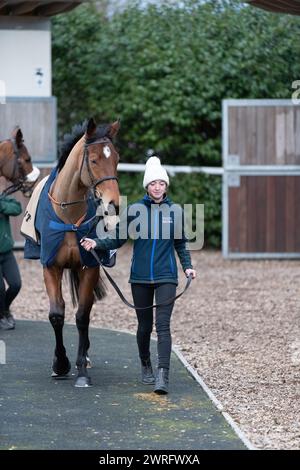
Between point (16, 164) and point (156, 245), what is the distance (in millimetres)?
2836

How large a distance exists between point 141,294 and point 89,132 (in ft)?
3.84

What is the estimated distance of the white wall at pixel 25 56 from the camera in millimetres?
15164

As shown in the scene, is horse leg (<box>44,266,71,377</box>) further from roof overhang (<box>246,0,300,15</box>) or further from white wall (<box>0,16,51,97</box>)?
white wall (<box>0,16,51,97</box>)

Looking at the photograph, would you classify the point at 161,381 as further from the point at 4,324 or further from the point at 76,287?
the point at 4,324

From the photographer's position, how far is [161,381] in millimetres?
7594

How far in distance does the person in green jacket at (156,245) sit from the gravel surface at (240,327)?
0.59 metres

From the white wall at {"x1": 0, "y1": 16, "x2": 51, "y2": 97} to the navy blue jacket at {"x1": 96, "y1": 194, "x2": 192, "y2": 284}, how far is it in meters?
7.84

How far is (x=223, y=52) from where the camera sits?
16.0 metres

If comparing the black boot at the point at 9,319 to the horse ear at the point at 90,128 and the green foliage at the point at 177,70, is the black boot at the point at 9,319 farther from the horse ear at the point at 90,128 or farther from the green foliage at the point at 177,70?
the green foliage at the point at 177,70

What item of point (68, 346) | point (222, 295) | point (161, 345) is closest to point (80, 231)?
point (161, 345)

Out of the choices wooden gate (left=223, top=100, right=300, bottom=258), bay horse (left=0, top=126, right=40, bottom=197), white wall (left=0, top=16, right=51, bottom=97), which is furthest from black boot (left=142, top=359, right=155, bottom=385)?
white wall (left=0, top=16, right=51, bottom=97)

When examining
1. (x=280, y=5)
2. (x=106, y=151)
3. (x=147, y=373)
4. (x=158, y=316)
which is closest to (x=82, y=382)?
(x=147, y=373)

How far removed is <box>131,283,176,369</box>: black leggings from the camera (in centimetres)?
766
